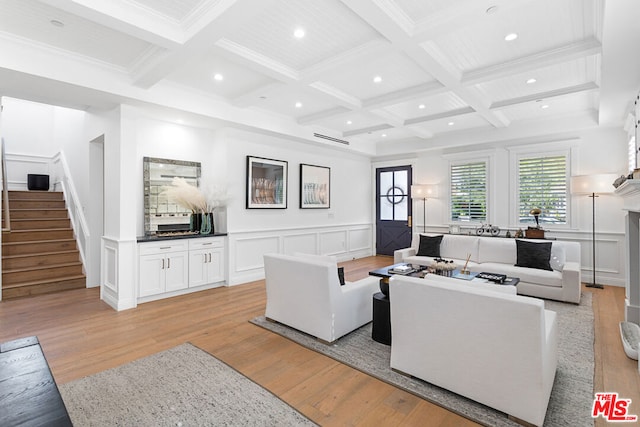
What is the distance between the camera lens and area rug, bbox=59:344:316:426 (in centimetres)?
197

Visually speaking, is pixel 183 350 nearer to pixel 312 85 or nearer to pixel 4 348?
pixel 4 348

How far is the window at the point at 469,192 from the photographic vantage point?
6.62m

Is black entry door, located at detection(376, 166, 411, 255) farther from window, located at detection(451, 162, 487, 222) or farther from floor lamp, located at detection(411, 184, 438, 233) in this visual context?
window, located at detection(451, 162, 487, 222)

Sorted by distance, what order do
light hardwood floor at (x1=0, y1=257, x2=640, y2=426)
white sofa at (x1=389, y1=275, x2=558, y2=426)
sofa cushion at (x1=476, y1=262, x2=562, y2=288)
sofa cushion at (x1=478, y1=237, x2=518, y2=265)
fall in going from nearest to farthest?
white sofa at (x1=389, y1=275, x2=558, y2=426) < light hardwood floor at (x1=0, y1=257, x2=640, y2=426) < sofa cushion at (x1=476, y1=262, x2=562, y2=288) < sofa cushion at (x1=478, y1=237, x2=518, y2=265)

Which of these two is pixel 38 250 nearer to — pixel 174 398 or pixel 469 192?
pixel 174 398

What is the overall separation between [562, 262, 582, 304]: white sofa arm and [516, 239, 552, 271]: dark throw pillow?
1.28ft

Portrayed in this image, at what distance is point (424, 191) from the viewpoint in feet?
23.1

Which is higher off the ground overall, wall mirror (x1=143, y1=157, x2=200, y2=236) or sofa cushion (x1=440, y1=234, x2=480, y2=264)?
wall mirror (x1=143, y1=157, x2=200, y2=236)

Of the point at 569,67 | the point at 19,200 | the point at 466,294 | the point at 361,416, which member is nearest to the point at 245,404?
the point at 361,416

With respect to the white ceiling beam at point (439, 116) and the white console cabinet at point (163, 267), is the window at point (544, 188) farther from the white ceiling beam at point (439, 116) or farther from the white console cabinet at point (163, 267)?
the white console cabinet at point (163, 267)

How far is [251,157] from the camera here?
5598 mm

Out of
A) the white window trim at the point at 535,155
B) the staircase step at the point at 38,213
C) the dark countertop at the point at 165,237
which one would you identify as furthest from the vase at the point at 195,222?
the white window trim at the point at 535,155

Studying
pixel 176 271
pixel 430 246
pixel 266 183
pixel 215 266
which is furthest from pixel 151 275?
pixel 430 246

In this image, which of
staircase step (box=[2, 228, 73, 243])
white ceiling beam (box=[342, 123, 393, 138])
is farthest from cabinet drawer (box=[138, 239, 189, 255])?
white ceiling beam (box=[342, 123, 393, 138])
